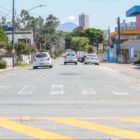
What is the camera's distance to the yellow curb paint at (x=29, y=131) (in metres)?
10.1

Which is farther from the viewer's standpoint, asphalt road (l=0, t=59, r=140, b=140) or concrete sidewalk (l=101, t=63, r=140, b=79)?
concrete sidewalk (l=101, t=63, r=140, b=79)

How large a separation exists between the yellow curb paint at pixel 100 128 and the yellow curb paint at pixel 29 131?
99cm

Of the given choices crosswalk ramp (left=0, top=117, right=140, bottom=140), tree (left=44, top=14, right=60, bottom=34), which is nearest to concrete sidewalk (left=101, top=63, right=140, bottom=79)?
crosswalk ramp (left=0, top=117, right=140, bottom=140)

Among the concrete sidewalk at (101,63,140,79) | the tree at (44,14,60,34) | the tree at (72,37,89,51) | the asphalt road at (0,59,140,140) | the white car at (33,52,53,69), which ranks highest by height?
the tree at (44,14,60,34)

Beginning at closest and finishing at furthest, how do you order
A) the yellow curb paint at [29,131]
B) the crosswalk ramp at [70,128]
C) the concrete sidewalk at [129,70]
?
the yellow curb paint at [29,131]
the crosswalk ramp at [70,128]
the concrete sidewalk at [129,70]

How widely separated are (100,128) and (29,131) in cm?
152

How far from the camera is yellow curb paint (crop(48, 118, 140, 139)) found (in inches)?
404

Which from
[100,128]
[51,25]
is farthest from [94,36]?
[100,128]

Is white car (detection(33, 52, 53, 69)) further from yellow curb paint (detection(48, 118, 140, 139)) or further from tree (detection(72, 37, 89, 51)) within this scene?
tree (detection(72, 37, 89, 51))

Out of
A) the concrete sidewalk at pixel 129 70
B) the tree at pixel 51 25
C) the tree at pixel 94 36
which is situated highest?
the tree at pixel 51 25

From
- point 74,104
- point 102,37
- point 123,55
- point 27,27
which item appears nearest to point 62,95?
point 74,104

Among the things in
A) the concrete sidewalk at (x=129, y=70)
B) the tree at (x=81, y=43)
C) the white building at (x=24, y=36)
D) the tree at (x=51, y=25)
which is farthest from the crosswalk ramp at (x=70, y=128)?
the tree at (x=51, y=25)

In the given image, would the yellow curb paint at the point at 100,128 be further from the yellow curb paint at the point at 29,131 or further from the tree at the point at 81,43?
the tree at the point at 81,43

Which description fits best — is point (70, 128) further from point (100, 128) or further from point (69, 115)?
point (69, 115)
